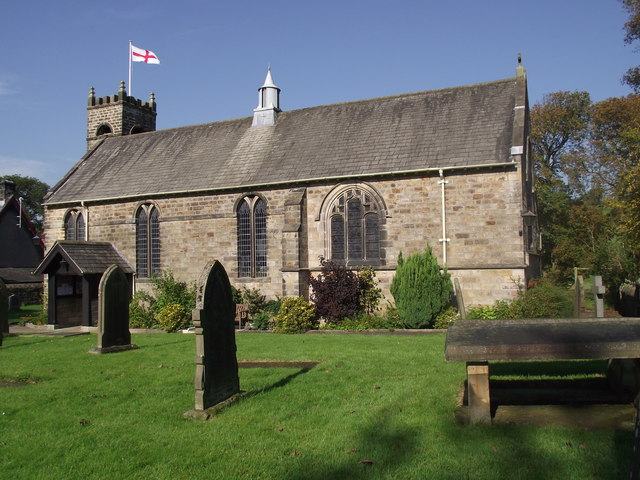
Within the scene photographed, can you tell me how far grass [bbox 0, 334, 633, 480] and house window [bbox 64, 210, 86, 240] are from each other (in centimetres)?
1734

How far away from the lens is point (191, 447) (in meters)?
6.44

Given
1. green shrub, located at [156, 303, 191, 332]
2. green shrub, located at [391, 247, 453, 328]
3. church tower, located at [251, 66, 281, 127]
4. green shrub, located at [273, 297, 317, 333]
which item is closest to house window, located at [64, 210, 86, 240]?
green shrub, located at [156, 303, 191, 332]

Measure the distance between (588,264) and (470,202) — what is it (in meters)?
12.9

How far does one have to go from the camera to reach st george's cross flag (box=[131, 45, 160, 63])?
3237 centimetres

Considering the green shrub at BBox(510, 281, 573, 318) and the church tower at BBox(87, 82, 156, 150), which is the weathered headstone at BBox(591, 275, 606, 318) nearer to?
the green shrub at BBox(510, 281, 573, 318)

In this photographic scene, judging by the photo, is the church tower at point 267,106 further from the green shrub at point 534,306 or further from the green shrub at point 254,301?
the green shrub at point 534,306

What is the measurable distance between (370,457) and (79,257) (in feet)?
68.0

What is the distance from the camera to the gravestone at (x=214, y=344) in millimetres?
7883

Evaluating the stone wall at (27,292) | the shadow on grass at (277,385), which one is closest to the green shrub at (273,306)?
the shadow on grass at (277,385)

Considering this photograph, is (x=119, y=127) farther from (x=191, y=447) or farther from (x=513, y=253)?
(x=191, y=447)

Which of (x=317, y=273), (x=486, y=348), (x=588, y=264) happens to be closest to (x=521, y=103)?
(x=317, y=273)

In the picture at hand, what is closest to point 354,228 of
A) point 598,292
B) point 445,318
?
point 445,318

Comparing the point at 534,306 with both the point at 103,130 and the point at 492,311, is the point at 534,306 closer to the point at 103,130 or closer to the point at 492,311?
the point at 492,311

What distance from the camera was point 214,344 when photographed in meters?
8.33
